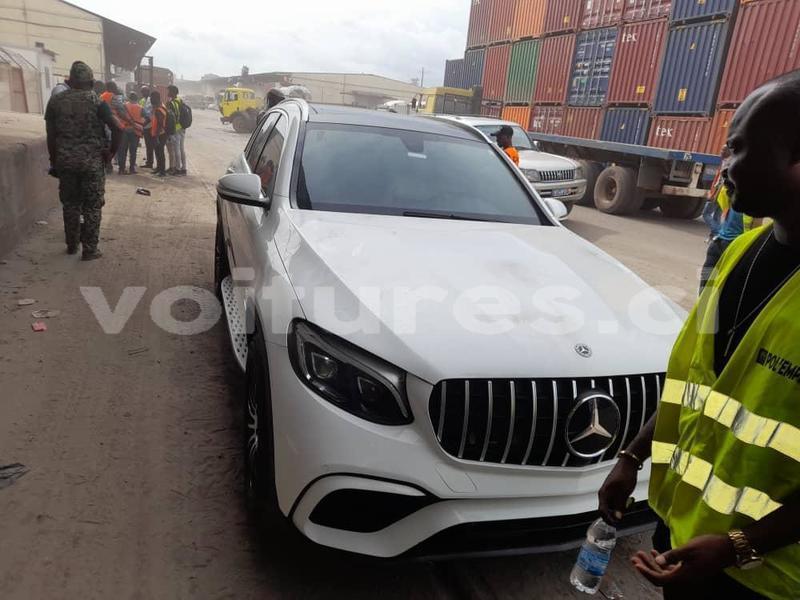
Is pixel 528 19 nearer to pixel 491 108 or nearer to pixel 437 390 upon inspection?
pixel 491 108

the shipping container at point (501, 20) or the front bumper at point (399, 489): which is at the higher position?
the shipping container at point (501, 20)

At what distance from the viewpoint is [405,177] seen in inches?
128

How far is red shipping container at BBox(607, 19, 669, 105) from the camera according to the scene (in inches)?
566

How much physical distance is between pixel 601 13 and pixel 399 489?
58.6ft

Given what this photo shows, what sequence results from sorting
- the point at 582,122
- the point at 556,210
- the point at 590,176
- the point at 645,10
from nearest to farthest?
the point at 556,210 < the point at 590,176 < the point at 645,10 < the point at 582,122

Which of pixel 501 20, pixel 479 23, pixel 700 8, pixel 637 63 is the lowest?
pixel 637 63

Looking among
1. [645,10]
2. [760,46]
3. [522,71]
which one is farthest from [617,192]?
[522,71]

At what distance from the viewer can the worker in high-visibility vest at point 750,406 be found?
1.04 meters

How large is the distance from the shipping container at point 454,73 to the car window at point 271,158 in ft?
73.8

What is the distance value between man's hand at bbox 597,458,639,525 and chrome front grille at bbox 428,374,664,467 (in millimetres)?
313

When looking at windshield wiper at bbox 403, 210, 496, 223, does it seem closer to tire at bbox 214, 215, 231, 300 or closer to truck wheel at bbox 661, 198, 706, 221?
tire at bbox 214, 215, 231, 300

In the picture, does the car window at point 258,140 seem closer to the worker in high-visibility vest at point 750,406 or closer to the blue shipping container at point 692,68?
the worker in high-visibility vest at point 750,406

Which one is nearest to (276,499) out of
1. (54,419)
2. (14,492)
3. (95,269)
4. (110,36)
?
(14,492)

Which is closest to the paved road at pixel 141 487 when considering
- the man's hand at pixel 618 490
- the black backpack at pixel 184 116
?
the man's hand at pixel 618 490
